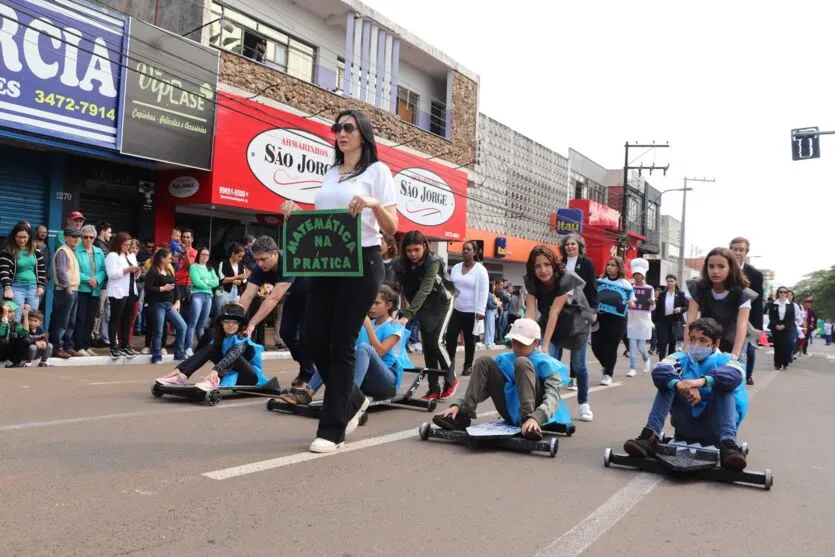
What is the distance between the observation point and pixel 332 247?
491cm

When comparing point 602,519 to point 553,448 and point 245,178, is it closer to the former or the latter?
point 553,448

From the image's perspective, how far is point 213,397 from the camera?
273 inches

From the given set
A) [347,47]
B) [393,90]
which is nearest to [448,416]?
[347,47]

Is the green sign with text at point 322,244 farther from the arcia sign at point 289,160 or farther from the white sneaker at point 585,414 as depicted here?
the arcia sign at point 289,160

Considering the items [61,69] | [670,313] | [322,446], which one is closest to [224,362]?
[322,446]

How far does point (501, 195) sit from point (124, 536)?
104 ft

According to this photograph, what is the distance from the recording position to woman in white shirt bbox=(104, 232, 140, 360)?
1100 cm

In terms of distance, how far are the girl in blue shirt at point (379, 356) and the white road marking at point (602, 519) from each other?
8.54 feet

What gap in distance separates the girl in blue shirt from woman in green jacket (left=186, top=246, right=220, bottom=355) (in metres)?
5.24

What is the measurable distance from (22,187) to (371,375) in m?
9.85

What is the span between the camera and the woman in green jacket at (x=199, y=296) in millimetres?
11773

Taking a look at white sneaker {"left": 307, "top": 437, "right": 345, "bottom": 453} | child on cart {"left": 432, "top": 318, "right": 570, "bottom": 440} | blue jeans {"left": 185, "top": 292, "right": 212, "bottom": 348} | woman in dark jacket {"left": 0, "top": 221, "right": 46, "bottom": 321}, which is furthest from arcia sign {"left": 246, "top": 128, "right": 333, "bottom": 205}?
white sneaker {"left": 307, "top": 437, "right": 345, "bottom": 453}

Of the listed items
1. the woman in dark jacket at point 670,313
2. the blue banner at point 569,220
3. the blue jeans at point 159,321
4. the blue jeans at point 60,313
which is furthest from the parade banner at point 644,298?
the blue banner at point 569,220

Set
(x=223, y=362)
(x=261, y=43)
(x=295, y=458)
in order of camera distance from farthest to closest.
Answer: (x=261, y=43), (x=223, y=362), (x=295, y=458)
